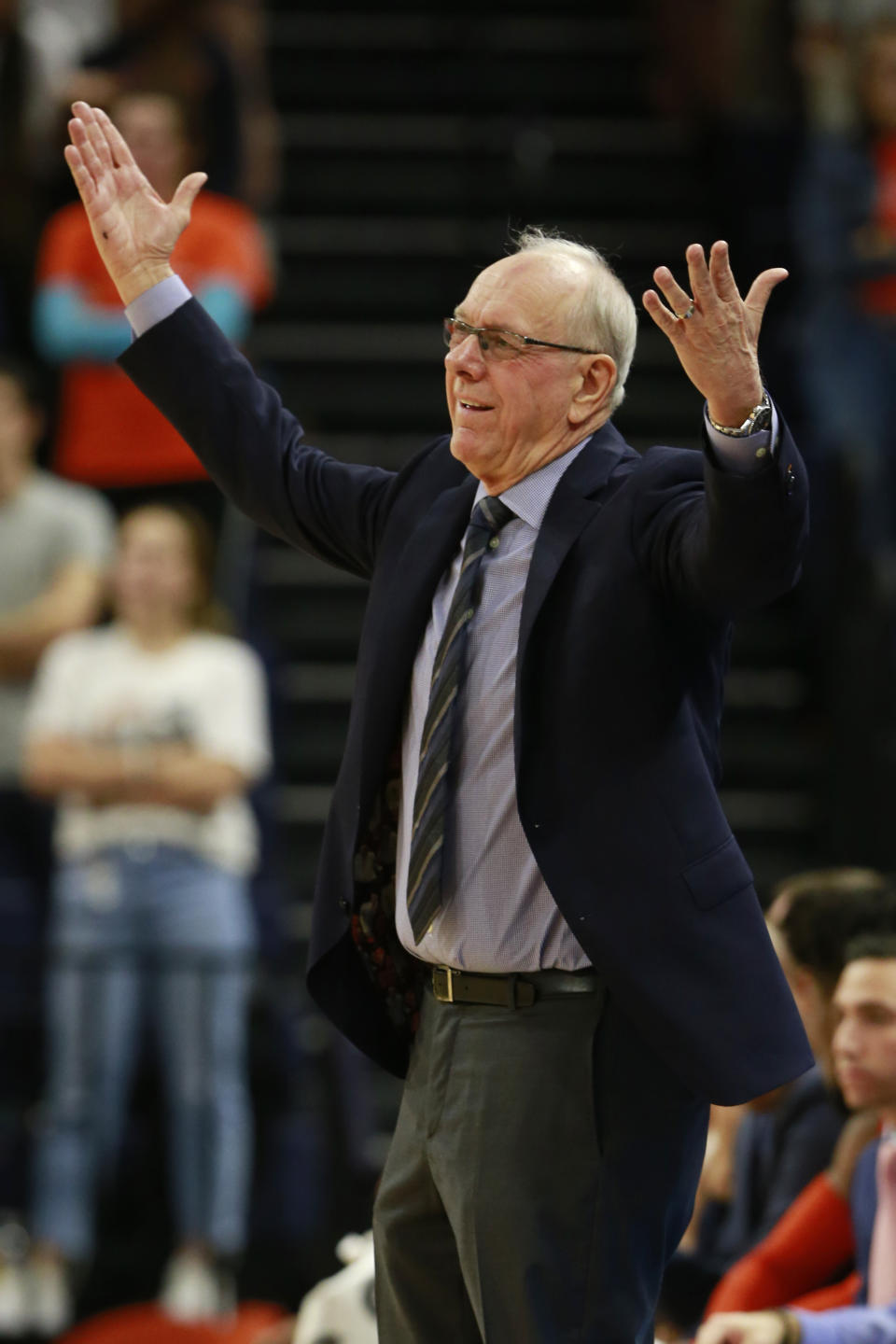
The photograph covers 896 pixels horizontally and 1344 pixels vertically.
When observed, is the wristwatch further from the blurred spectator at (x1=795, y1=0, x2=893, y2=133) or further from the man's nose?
the blurred spectator at (x1=795, y1=0, x2=893, y2=133)

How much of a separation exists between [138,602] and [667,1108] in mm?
3312

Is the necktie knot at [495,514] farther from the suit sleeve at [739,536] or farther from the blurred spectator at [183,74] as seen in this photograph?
the blurred spectator at [183,74]

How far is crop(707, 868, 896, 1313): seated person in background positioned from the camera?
11.6 feet

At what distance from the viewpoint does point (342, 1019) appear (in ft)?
8.78

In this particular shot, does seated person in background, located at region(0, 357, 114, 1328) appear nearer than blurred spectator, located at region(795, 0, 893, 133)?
Yes

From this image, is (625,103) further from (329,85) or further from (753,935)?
(753,935)

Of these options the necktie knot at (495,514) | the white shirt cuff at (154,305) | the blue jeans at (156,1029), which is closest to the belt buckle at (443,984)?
the necktie knot at (495,514)

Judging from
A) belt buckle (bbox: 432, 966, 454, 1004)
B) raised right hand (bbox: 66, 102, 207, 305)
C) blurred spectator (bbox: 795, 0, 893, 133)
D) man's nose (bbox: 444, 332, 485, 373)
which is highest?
blurred spectator (bbox: 795, 0, 893, 133)

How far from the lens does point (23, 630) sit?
18.9 feet

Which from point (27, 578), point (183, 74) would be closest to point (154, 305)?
point (27, 578)

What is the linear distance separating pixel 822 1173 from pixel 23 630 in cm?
291

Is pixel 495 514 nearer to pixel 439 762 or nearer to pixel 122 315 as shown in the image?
pixel 439 762

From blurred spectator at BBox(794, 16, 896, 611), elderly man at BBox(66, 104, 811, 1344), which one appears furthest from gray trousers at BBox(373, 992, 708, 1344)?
blurred spectator at BBox(794, 16, 896, 611)

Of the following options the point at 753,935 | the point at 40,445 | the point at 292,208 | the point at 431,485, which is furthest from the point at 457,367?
the point at 292,208
